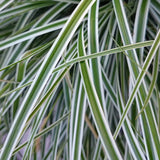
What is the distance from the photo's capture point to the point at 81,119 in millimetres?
414

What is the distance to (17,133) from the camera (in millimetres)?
353

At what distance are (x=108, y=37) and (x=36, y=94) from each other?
0.26 meters

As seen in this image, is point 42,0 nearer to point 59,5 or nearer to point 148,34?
point 59,5

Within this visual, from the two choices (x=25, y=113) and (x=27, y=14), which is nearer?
(x=25, y=113)

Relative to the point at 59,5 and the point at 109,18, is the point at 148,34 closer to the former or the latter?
the point at 109,18

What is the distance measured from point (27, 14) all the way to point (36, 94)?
0.32 metres

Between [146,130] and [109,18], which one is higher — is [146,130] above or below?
below

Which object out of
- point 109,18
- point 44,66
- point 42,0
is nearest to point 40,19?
point 42,0

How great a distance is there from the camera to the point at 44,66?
1.19 feet

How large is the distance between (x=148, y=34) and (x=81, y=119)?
0.30 m

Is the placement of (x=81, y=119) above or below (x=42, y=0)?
below

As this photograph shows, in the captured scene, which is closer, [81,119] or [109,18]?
[81,119]

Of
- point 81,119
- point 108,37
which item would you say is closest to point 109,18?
point 108,37

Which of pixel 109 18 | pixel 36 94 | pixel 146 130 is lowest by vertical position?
pixel 146 130
